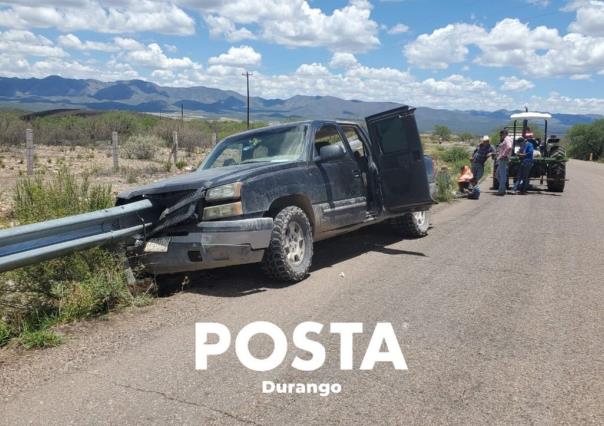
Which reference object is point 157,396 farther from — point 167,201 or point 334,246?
point 334,246

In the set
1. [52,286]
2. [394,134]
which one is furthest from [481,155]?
[52,286]

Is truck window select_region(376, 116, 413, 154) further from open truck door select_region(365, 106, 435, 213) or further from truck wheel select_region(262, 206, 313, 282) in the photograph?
truck wheel select_region(262, 206, 313, 282)

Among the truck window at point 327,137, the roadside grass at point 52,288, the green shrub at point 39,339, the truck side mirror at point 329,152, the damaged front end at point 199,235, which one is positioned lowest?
the green shrub at point 39,339

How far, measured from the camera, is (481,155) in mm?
17406

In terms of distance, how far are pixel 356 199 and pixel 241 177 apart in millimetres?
2155

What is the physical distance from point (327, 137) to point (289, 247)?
2.08m

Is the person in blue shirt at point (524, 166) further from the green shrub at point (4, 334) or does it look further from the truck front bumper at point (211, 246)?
the green shrub at point (4, 334)

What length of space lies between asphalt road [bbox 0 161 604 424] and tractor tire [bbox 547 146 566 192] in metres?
11.1

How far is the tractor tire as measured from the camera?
17.8 m

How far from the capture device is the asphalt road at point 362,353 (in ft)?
11.1

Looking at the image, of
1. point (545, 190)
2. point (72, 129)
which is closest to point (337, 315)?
point (545, 190)

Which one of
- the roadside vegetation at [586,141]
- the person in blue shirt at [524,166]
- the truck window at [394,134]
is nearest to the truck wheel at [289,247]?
the truck window at [394,134]

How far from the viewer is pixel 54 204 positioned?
5906 millimetres

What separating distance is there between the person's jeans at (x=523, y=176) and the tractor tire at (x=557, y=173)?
0.68m
